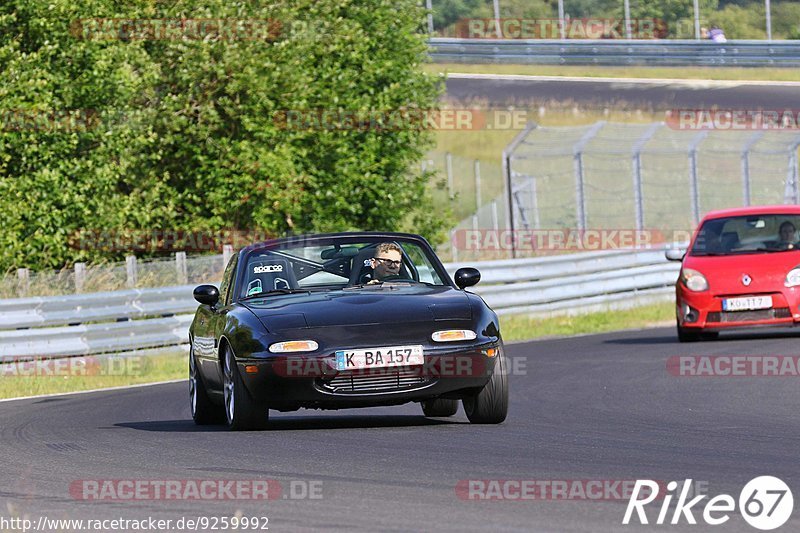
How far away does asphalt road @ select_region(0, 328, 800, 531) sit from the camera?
21.8ft

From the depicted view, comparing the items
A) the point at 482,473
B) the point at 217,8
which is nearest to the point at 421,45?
the point at 217,8

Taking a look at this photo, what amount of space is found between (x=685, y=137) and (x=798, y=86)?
20.6 metres

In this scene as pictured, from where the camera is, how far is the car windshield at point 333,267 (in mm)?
11008

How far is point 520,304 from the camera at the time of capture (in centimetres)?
2427

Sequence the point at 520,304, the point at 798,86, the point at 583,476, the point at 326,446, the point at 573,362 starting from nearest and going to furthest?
the point at 583,476
the point at 326,446
the point at 573,362
the point at 520,304
the point at 798,86

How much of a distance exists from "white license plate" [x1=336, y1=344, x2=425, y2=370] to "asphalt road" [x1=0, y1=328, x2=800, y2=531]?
1.41 ft

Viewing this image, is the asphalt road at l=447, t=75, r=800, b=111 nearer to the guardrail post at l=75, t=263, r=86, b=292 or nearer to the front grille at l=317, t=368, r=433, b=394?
the guardrail post at l=75, t=263, r=86, b=292

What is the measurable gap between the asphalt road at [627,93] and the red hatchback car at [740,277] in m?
27.3

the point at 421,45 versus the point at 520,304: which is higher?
the point at 421,45

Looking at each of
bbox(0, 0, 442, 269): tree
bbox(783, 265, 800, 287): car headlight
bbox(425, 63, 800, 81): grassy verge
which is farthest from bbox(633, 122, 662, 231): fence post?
bbox(425, 63, 800, 81): grassy verge

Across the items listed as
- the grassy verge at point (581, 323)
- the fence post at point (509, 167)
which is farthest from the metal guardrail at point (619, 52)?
the grassy verge at point (581, 323)

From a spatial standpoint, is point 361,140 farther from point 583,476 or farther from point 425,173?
point 583,476

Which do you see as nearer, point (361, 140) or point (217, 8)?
point (217, 8)


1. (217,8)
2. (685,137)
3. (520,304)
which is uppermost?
(217,8)
